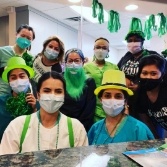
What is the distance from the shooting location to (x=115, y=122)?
172 cm

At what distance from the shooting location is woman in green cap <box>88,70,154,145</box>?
162 centimetres

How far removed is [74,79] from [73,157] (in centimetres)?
138

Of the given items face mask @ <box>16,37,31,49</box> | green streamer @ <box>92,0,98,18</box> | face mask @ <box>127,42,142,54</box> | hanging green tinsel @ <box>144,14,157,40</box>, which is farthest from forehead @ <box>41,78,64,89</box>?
hanging green tinsel @ <box>144,14,157,40</box>

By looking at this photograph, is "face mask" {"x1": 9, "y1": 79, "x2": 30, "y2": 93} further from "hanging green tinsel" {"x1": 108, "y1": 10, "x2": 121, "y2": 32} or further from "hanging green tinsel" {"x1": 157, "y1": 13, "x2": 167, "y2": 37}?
"hanging green tinsel" {"x1": 157, "y1": 13, "x2": 167, "y2": 37}

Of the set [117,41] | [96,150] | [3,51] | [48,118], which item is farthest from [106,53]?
[117,41]

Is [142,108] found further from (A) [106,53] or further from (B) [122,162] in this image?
(B) [122,162]

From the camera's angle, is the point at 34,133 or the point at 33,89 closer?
the point at 34,133

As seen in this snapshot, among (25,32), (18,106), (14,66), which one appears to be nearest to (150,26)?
(25,32)

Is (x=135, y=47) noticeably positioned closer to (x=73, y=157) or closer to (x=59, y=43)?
(x=59, y=43)

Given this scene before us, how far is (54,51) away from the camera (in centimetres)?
237

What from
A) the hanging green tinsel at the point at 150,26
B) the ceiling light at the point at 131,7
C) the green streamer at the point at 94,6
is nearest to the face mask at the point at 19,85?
the green streamer at the point at 94,6

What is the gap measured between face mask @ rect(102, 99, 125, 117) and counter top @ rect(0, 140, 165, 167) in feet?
2.03

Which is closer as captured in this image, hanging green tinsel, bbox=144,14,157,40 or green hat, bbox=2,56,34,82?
green hat, bbox=2,56,34,82

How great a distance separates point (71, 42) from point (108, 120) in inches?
168
